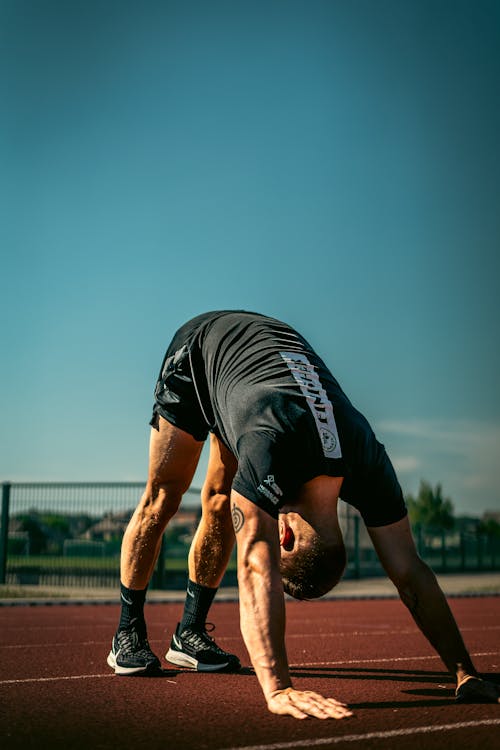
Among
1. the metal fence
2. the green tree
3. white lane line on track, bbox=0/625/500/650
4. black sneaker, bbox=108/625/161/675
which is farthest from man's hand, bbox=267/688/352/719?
the green tree

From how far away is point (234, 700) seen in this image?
3547 mm

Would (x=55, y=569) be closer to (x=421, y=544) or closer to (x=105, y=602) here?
(x=105, y=602)

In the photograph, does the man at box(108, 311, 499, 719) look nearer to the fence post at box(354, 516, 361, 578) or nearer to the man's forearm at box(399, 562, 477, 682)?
the man's forearm at box(399, 562, 477, 682)

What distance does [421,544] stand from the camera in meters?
24.8

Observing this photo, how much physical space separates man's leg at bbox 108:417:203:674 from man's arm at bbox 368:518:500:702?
118 centimetres

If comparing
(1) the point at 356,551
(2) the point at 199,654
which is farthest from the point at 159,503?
(1) the point at 356,551

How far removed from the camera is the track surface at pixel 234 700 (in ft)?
9.12

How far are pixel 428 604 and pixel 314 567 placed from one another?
0.61 meters

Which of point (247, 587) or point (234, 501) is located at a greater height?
point (234, 501)

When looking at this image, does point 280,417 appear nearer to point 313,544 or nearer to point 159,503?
point 313,544

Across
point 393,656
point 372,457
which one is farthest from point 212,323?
point 393,656

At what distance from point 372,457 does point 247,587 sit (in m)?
0.82

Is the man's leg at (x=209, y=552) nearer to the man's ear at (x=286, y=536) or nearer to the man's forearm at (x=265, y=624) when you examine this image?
the man's ear at (x=286, y=536)

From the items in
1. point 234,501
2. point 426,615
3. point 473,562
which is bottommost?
point 473,562
